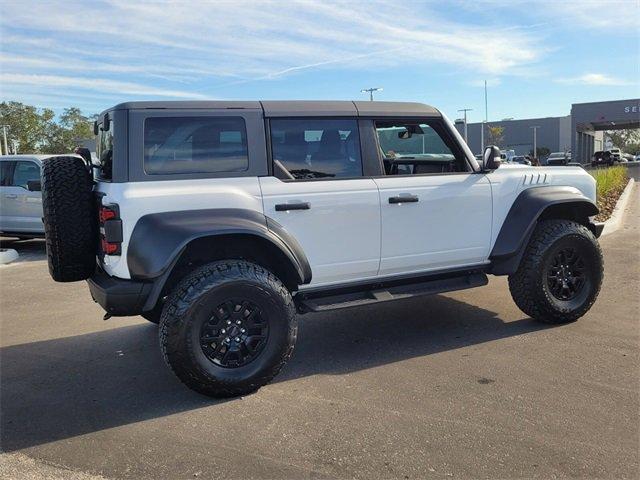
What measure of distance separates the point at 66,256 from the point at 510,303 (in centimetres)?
409

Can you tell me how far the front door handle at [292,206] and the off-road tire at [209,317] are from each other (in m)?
0.43

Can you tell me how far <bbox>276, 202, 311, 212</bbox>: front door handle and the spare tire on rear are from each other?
130 cm

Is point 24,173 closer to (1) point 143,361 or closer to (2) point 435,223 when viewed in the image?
(1) point 143,361

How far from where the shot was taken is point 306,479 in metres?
2.73

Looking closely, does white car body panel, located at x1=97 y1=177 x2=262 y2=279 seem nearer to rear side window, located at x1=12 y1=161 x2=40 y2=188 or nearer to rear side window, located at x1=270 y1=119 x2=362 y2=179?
rear side window, located at x1=270 y1=119 x2=362 y2=179

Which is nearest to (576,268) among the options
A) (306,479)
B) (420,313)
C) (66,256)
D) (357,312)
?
(420,313)

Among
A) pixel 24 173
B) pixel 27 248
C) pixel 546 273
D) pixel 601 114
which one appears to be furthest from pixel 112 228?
pixel 601 114

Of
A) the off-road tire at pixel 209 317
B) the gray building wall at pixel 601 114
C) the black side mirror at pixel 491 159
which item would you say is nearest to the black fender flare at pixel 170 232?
the off-road tire at pixel 209 317

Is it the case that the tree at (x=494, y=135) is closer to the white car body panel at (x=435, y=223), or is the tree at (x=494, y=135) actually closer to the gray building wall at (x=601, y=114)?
the gray building wall at (x=601, y=114)

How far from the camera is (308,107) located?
4.19 m

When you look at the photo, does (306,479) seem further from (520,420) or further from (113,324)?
(113,324)

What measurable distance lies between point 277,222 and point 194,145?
76 centimetres

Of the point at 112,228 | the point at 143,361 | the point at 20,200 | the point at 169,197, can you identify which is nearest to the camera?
the point at 112,228

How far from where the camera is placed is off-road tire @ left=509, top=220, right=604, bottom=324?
4723 mm
